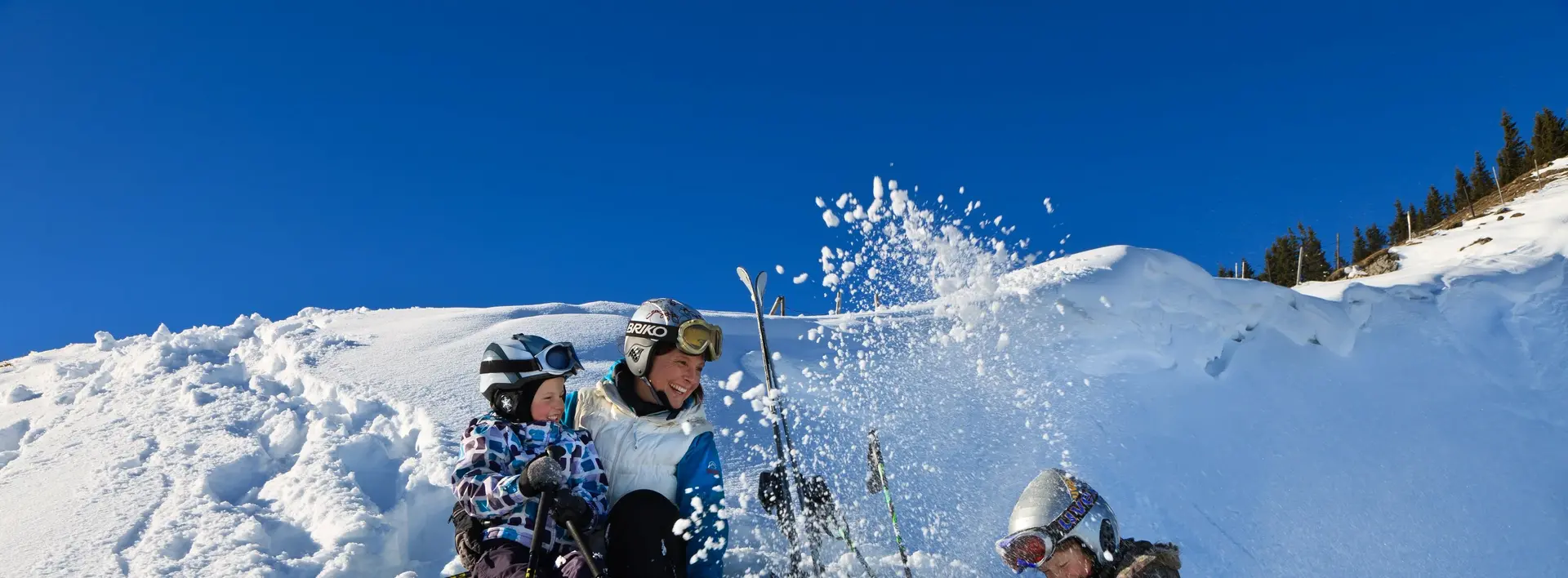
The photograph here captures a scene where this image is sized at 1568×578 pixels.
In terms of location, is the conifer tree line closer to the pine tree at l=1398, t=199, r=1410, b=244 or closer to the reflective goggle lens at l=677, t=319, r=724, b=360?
the pine tree at l=1398, t=199, r=1410, b=244

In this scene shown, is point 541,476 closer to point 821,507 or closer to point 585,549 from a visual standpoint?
point 585,549

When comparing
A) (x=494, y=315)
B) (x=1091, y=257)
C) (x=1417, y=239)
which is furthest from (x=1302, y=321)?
(x=1417, y=239)

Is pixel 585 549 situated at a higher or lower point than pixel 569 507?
lower

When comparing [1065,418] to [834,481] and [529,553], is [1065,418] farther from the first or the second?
[529,553]

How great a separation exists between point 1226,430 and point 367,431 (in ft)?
26.3

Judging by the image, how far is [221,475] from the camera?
16.0 feet

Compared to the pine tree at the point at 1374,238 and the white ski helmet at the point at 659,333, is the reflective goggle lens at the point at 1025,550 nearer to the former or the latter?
the white ski helmet at the point at 659,333

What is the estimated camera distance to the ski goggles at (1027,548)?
2793mm

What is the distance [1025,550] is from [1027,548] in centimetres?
1

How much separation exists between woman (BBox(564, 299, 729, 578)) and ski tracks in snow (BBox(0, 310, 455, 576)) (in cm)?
148

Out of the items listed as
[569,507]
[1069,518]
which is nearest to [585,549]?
[569,507]

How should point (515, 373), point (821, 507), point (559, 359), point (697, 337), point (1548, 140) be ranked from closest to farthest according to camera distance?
point (515, 373) → point (559, 359) → point (697, 337) → point (821, 507) → point (1548, 140)

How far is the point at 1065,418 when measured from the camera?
7379mm

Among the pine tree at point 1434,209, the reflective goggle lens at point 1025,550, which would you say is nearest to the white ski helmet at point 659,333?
the reflective goggle lens at point 1025,550
